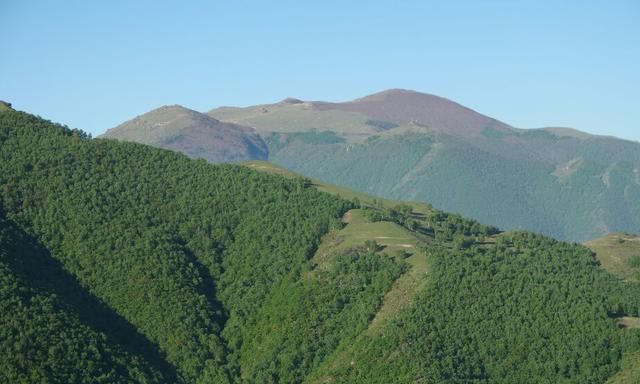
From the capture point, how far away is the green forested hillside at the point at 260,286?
129 metres

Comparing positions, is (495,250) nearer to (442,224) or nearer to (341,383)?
(442,224)

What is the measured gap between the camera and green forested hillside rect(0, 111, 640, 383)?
424 feet

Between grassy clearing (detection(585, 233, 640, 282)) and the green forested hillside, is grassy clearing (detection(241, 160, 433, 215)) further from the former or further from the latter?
grassy clearing (detection(585, 233, 640, 282))

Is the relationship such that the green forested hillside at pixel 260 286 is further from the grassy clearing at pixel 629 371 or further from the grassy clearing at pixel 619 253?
the grassy clearing at pixel 619 253

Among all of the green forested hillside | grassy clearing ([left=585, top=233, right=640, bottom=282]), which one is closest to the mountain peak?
the green forested hillside

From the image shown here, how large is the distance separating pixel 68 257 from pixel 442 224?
54.7 m

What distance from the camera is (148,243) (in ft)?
504

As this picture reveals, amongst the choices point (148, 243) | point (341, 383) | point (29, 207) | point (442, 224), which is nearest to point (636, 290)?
point (442, 224)

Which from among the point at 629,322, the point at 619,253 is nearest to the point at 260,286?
the point at 629,322

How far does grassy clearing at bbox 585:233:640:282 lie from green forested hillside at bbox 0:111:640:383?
10.3 feet

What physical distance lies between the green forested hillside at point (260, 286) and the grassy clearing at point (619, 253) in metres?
3.14

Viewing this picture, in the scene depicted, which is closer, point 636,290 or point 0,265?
point 0,265

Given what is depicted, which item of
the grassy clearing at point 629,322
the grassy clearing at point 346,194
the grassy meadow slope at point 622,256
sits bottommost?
the grassy clearing at point 629,322

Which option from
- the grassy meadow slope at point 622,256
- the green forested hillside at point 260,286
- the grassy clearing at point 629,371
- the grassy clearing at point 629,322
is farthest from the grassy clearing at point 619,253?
the grassy clearing at point 629,371
